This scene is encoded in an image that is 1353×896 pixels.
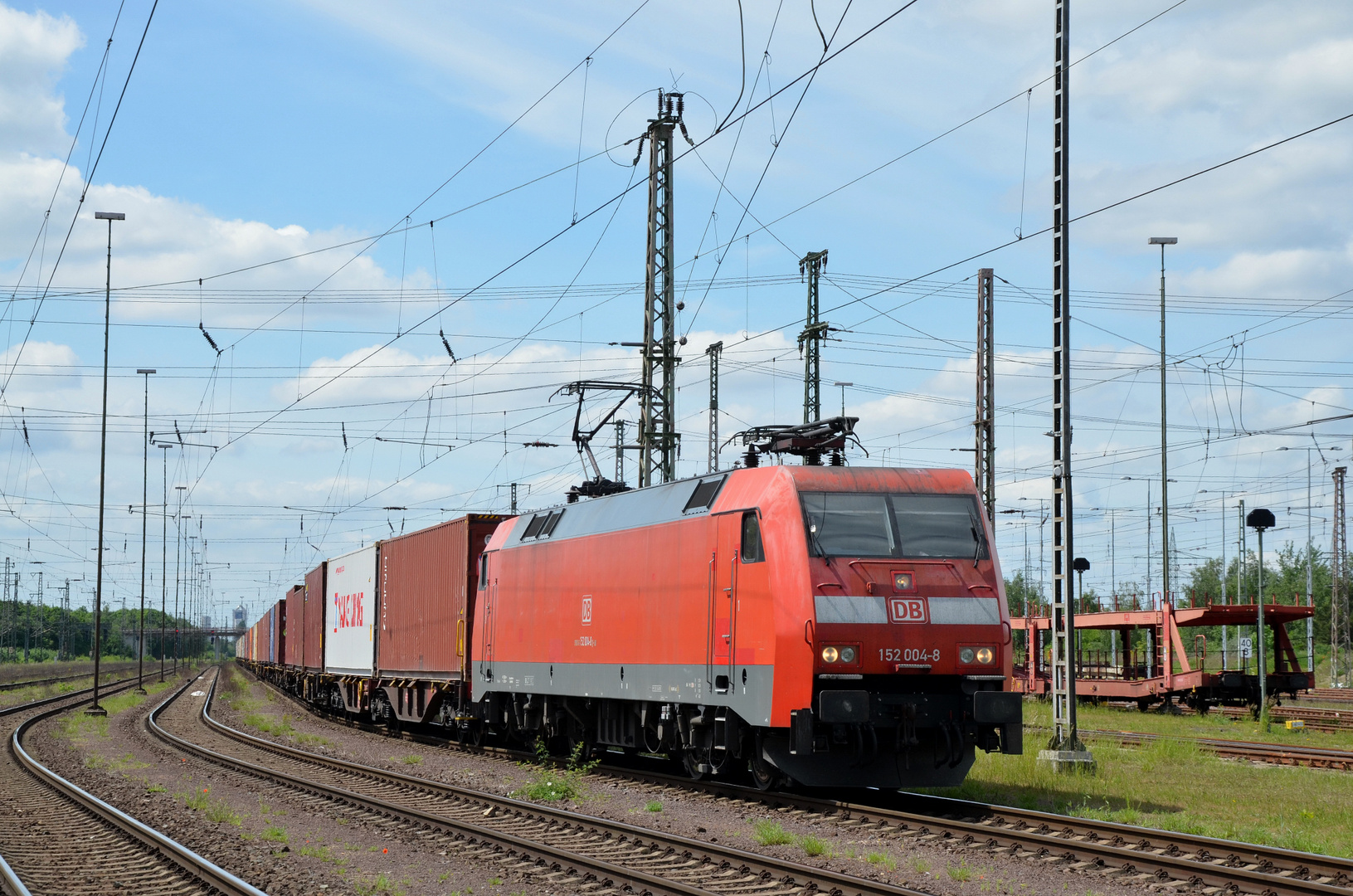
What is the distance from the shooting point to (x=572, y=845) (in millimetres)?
12789

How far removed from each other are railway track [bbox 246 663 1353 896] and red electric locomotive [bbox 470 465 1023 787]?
1.45 ft

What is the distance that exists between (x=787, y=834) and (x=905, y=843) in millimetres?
1124

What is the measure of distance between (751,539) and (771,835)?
3690 mm

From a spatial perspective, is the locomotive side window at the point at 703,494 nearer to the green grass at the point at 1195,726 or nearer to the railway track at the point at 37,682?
the green grass at the point at 1195,726

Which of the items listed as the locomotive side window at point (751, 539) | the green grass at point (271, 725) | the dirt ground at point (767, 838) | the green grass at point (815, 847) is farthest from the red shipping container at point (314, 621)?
the green grass at point (815, 847)

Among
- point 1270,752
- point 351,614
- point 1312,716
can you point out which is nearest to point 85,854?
point 1270,752

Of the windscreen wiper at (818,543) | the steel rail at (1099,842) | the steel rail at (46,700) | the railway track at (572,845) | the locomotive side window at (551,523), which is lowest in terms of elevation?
the steel rail at (46,700)

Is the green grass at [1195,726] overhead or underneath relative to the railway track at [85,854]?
underneath

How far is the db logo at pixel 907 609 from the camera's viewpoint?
14.3m

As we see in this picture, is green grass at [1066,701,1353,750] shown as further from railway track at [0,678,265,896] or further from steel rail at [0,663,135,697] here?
steel rail at [0,663,135,697]

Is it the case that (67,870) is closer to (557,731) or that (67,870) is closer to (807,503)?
(807,503)

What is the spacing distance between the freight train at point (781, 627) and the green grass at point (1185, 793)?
59.1 inches

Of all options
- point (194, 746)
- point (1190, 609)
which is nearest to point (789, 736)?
point (194, 746)

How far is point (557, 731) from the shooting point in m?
21.4
